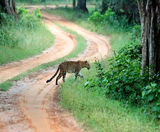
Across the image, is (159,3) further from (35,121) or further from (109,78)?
(35,121)

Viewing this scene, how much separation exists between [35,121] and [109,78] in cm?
286

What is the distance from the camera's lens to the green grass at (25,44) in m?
16.3

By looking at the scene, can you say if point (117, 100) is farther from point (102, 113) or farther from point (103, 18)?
point (103, 18)

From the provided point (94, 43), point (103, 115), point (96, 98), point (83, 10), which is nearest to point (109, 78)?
point (96, 98)

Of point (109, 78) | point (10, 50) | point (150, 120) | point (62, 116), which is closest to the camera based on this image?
point (150, 120)

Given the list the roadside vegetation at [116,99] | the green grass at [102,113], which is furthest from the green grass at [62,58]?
the green grass at [102,113]

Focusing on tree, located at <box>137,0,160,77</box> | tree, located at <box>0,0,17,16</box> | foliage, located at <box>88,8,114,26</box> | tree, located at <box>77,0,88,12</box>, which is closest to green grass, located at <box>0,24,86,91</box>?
foliage, located at <box>88,8,114,26</box>

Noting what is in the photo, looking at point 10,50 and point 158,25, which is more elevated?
point 158,25

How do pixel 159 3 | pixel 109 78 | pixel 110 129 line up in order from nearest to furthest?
pixel 110 129 < pixel 159 3 < pixel 109 78

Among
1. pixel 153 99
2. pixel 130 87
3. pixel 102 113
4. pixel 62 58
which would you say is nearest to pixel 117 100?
pixel 130 87

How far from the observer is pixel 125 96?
884 cm

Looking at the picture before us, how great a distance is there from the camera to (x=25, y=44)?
1880 centimetres

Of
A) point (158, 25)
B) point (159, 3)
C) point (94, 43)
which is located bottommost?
point (94, 43)

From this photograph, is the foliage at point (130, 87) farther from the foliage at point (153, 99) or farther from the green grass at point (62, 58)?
the green grass at point (62, 58)
